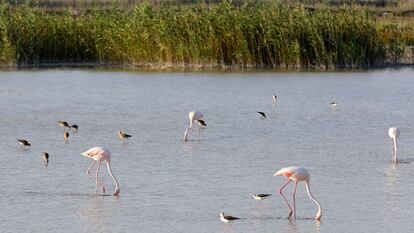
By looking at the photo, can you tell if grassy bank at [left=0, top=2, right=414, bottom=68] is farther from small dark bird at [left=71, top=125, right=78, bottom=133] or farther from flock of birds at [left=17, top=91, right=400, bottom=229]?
flock of birds at [left=17, top=91, right=400, bottom=229]

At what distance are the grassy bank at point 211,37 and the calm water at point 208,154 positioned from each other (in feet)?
7.87

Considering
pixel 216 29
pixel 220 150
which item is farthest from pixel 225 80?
pixel 220 150

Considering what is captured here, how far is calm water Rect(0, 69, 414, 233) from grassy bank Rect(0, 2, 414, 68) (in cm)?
240

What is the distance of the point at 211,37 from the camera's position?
26.9 metres

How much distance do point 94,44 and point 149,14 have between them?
1.86 meters

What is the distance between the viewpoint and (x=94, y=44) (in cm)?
2919

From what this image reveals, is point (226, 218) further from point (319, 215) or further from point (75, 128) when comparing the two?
point (75, 128)

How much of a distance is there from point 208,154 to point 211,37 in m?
13.5

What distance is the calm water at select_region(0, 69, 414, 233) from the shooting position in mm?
9758

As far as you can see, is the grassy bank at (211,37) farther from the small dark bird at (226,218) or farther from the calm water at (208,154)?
the small dark bird at (226,218)

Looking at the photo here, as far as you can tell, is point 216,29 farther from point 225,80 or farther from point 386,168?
point 386,168

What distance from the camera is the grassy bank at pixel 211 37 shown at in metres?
27.0

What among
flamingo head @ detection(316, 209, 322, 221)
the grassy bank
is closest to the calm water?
flamingo head @ detection(316, 209, 322, 221)

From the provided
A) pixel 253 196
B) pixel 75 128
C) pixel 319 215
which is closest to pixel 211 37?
pixel 75 128
